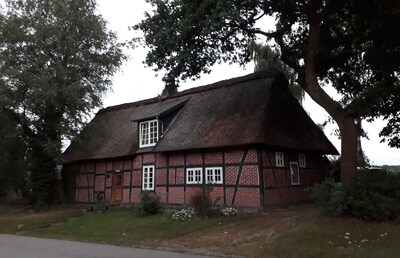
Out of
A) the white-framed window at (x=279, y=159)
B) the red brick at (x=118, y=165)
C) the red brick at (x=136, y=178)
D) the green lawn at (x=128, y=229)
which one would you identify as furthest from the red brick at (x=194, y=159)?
the red brick at (x=118, y=165)

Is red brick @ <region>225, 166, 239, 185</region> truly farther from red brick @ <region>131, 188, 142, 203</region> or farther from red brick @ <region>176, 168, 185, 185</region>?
red brick @ <region>131, 188, 142, 203</region>

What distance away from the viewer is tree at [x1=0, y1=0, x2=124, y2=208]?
26.0 metres

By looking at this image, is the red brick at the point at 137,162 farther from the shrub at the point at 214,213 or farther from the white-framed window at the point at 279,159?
the white-framed window at the point at 279,159

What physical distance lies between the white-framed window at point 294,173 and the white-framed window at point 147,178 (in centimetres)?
805

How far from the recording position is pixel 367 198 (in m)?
13.9

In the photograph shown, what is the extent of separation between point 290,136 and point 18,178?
2327cm

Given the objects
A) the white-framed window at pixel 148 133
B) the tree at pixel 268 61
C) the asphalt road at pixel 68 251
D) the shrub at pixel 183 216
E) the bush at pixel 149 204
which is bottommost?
the asphalt road at pixel 68 251

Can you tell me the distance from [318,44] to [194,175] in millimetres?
9142

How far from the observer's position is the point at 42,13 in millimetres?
27312

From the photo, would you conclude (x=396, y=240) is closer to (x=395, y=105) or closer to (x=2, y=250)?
(x=395, y=105)

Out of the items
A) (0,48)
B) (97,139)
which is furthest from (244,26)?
(0,48)

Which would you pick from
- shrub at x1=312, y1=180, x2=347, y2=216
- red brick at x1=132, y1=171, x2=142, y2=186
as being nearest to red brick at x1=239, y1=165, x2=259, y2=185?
shrub at x1=312, y1=180, x2=347, y2=216

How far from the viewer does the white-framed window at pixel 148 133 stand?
79.4 feet

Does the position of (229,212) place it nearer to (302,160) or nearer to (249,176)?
(249,176)
